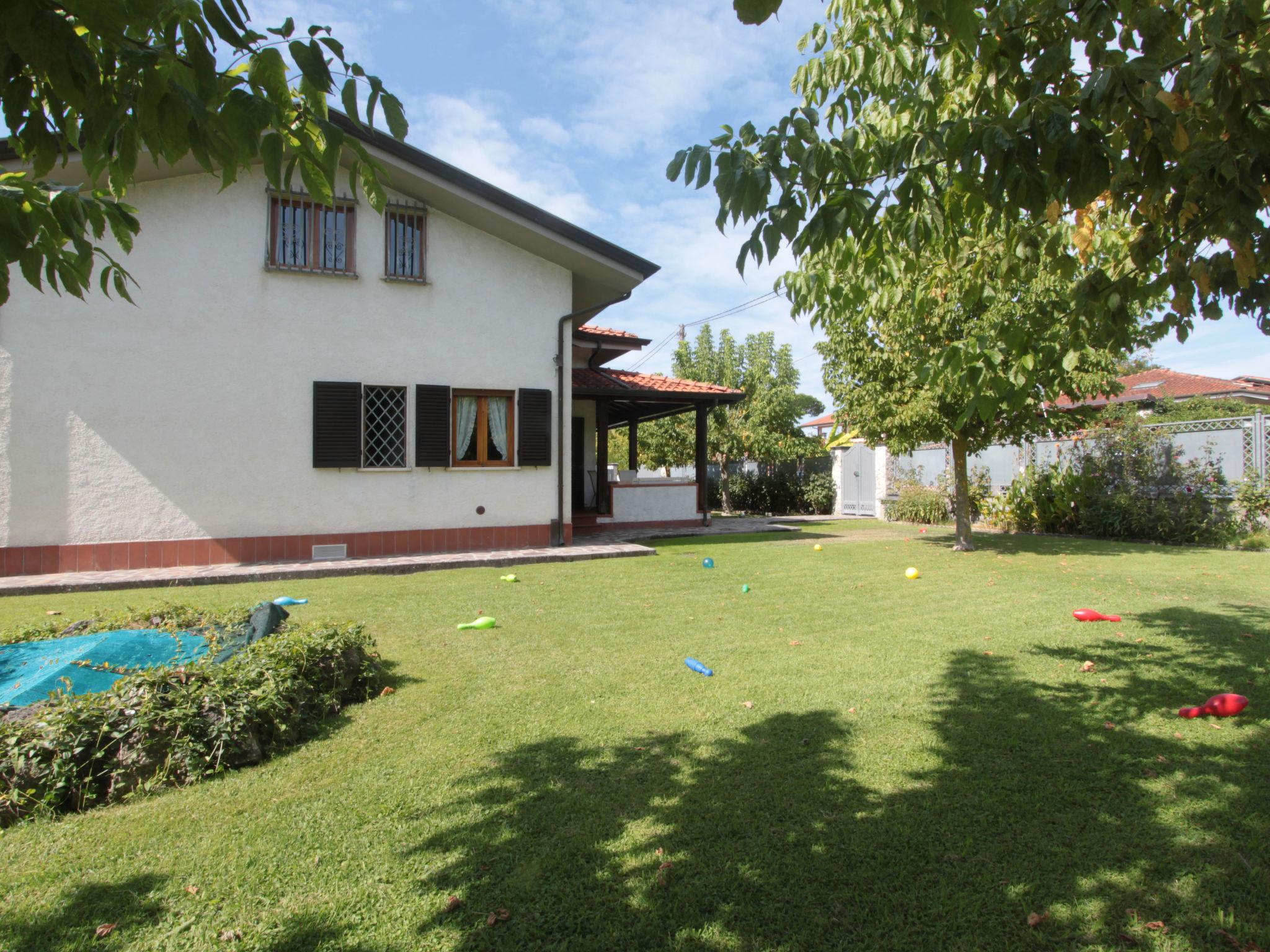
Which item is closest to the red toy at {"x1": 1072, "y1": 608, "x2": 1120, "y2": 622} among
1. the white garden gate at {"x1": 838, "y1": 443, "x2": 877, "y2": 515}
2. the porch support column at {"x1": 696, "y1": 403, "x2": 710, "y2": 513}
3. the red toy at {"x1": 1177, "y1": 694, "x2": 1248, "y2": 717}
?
the red toy at {"x1": 1177, "y1": 694, "x2": 1248, "y2": 717}

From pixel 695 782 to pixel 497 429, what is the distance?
30.5 feet

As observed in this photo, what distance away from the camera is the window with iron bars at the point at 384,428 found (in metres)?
11.0

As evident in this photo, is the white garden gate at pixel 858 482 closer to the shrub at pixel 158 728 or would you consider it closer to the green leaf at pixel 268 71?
the shrub at pixel 158 728

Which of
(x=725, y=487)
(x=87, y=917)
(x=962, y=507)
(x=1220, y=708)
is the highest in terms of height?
(x=725, y=487)

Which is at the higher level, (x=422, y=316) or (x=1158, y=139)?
(x=422, y=316)

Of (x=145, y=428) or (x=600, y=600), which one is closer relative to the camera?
(x=600, y=600)

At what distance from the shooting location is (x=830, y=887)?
2.45 metres

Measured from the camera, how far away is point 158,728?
334 centimetres

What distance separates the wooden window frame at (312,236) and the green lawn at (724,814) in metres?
7.07

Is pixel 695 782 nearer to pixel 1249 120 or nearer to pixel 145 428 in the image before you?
pixel 1249 120

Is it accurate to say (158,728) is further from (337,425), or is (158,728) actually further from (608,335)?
(608,335)

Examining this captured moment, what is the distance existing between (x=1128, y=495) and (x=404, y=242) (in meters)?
13.8

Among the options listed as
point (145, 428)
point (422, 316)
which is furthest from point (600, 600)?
point (145, 428)

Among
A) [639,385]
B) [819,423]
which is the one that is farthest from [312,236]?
[819,423]
